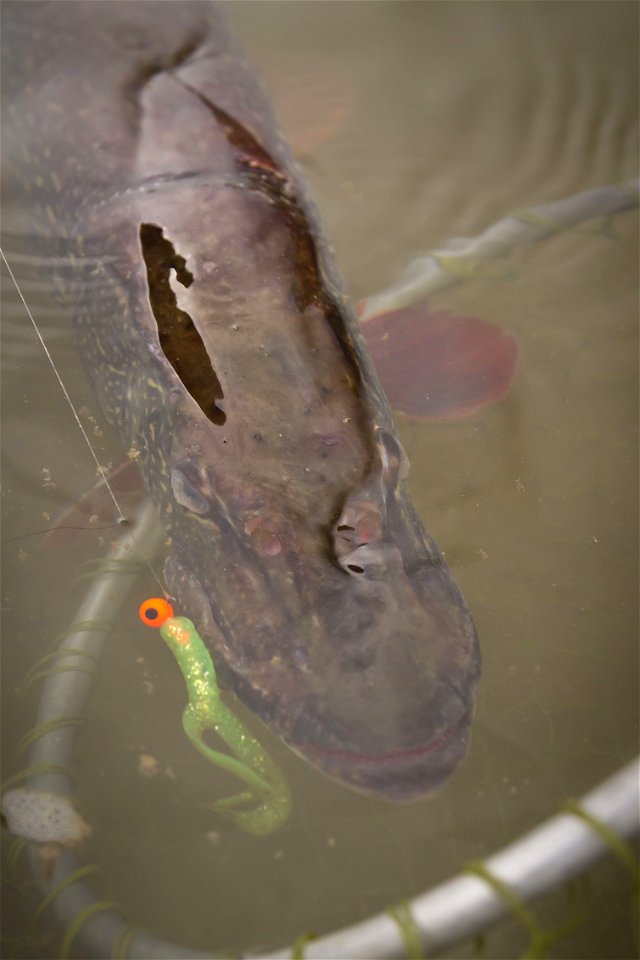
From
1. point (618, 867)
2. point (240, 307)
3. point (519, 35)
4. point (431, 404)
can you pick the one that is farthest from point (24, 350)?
point (519, 35)

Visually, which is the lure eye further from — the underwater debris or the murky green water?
the underwater debris

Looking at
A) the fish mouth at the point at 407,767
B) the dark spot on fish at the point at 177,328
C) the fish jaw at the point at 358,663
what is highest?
the dark spot on fish at the point at 177,328

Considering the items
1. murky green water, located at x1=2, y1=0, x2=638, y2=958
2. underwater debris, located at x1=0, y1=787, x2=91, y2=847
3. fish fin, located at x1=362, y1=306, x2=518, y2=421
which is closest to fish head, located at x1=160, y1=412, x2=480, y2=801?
murky green water, located at x1=2, y1=0, x2=638, y2=958

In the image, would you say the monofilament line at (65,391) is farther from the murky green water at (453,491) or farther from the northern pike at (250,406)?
the northern pike at (250,406)

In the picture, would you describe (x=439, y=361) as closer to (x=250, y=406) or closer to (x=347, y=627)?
(x=250, y=406)

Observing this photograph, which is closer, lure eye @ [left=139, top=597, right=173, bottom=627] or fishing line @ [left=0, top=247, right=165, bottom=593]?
lure eye @ [left=139, top=597, right=173, bottom=627]

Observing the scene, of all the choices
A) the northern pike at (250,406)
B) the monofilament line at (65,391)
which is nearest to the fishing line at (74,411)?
the monofilament line at (65,391)
